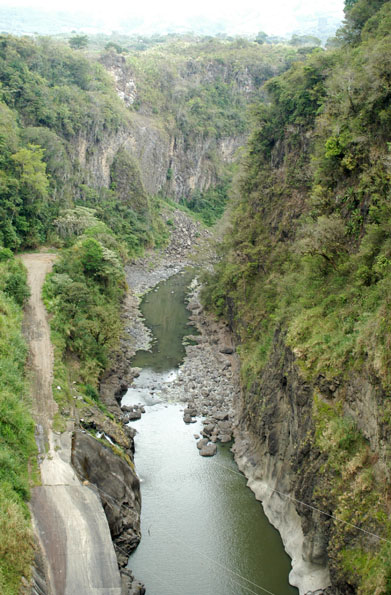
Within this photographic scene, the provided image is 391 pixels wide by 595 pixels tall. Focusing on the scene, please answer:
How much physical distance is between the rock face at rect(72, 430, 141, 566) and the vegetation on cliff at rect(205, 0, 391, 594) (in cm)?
734

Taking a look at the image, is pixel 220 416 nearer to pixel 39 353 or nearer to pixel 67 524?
pixel 39 353

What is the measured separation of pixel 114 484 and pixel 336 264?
1337cm

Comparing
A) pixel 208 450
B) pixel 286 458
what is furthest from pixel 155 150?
pixel 286 458

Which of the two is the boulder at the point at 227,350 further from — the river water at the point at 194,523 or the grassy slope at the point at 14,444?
the grassy slope at the point at 14,444

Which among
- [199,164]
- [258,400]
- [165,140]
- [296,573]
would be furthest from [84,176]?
[296,573]

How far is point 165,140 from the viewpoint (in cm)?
8638

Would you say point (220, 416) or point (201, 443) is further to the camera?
point (220, 416)

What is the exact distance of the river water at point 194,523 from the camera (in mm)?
18953

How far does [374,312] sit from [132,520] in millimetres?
12552

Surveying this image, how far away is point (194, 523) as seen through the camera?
71.6ft

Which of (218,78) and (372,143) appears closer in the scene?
(372,143)

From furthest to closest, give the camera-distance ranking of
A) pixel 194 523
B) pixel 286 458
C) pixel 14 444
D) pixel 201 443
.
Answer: pixel 201 443 < pixel 194 523 < pixel 286 458 < pixel 14 444

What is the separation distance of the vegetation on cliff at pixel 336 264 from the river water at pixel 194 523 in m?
3.64

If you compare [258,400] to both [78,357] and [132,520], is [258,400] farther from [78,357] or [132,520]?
[78,357]
